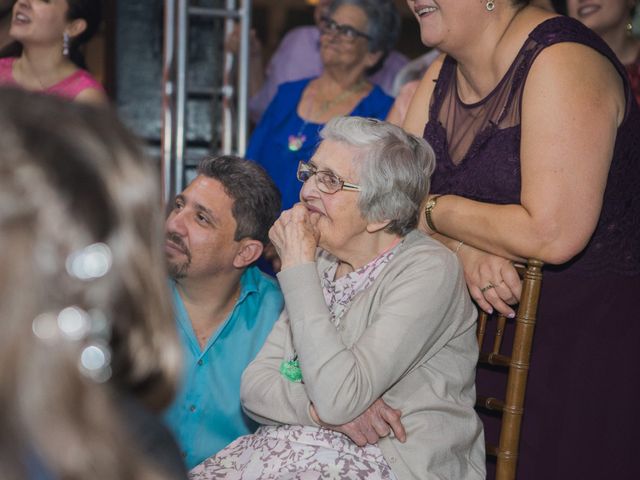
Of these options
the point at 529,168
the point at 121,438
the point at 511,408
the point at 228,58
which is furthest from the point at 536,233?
the point at 228,58

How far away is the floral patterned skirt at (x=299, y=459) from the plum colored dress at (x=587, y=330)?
43cm

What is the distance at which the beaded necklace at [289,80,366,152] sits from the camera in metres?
4.21

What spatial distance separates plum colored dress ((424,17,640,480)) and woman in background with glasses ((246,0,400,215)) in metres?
1.81

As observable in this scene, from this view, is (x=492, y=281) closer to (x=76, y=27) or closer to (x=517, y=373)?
(x=517, y=373)

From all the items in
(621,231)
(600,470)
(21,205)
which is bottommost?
(600,470)

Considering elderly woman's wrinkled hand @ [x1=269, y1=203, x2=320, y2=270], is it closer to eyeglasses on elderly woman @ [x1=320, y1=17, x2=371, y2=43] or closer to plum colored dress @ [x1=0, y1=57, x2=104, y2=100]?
plum colored dress @ [x1=0, y1=57, x2=104, y2=100]

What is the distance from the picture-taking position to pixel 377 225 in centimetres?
253

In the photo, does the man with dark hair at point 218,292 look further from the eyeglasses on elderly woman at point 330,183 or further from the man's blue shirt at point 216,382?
the eyeglasses on elderly woman at point 330,183

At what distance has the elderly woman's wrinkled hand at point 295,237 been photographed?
94.7 inches

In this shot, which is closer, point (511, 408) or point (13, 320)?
point (13, 320)

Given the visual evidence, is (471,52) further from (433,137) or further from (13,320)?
(13,320)

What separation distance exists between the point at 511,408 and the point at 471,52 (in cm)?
87

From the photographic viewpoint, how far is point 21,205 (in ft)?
3.50

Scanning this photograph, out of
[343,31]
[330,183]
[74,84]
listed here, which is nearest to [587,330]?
[330,183]
